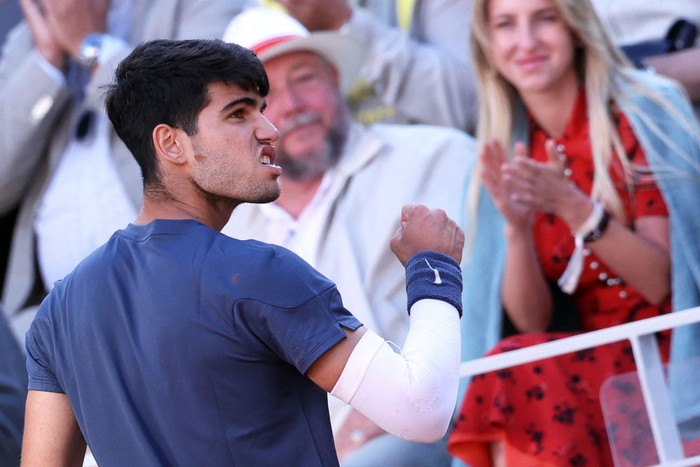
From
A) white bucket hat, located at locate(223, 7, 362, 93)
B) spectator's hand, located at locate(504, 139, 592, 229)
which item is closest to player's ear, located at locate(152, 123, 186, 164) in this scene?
spectator's hand, located at locate(504, 139, 592, 229)

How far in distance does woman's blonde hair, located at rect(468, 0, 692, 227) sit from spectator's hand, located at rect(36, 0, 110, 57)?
1.52 metres

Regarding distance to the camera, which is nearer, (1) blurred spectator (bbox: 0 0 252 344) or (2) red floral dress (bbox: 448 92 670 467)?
(2) red floral dress (bbox: 448 92 670 467)

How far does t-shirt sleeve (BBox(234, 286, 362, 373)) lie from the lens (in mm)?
1399

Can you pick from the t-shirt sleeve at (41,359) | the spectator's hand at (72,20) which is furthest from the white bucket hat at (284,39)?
the t-shirt sleeve at (41,359)

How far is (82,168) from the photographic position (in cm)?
404

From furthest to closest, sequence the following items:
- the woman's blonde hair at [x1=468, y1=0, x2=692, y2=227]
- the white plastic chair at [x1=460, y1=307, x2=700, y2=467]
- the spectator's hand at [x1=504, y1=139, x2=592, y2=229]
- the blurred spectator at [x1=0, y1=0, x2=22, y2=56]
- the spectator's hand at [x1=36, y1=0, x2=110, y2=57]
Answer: the blurred spectator at [x1=0, y1=0, x2=22, y2=56], the spectator's hand at [x1=36, y1=0, x2=110, y2=57], the woman's blonde hair at [x1=468, y1=0, x2=692, y2=227], the spectator's hand at [x1=504, y1=139, x2=592, y2=229], the white plastic chair at [x1=460, y1=307, x2=700, y2=467]

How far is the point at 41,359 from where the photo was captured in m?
1.61

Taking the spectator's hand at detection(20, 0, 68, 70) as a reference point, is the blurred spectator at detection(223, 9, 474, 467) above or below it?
below

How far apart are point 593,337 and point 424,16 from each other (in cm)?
204

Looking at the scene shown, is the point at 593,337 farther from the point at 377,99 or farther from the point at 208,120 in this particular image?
the point at 377,99

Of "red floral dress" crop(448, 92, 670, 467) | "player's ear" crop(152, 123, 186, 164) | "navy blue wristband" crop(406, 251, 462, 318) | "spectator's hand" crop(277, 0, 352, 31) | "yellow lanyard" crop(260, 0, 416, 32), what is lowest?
"red floral dress" crop(448, 92, 670, 467)

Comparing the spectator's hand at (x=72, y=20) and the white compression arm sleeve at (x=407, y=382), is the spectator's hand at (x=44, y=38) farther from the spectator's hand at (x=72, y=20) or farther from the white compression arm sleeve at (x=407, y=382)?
the white compression arm sleeve at (x=407, y=382)

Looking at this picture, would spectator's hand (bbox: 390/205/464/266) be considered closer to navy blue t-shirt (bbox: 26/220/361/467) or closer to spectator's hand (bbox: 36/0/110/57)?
navy blue t-shirt (bbox: 26/220/361/467)

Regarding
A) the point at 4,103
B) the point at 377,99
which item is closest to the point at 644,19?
the point at 377,99
